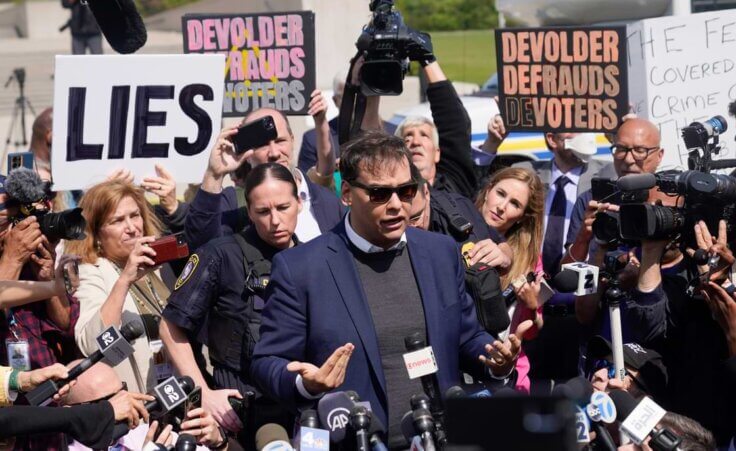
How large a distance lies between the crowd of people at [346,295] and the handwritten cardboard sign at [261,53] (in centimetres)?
70

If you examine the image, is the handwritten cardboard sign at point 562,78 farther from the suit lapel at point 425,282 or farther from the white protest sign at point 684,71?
the suit lapel at point 425,282

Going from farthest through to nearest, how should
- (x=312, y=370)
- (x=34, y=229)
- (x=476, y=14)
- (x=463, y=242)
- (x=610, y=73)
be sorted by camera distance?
(x=476, y=14) < (x=610, y=73) < (x=463, y=242) < (x=34, y=229) < (x=312, y=370)

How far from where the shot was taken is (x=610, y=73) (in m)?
7.64

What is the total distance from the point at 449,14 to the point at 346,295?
23743 millimetres

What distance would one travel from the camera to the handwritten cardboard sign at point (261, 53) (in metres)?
7.77

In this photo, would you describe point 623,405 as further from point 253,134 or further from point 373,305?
point 253,134

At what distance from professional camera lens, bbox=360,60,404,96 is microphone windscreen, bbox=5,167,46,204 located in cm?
191

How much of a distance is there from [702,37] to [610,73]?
71 cm

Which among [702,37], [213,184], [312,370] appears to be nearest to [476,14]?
[702,37]

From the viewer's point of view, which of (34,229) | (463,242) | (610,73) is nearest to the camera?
(34,229)

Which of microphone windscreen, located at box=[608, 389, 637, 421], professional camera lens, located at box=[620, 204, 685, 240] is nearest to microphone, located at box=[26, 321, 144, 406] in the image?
microphone windscreen, located at box=[608, 389, 637, 421]

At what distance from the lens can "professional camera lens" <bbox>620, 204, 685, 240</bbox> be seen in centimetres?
537

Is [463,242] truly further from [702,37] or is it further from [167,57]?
[702,37]

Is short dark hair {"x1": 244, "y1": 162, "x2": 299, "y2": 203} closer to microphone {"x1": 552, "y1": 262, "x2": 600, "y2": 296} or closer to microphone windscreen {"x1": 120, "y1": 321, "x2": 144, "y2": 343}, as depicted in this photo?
microphone windscreen {"x1": 120, "y1": 321, "x2": 144, "y2": 343}
